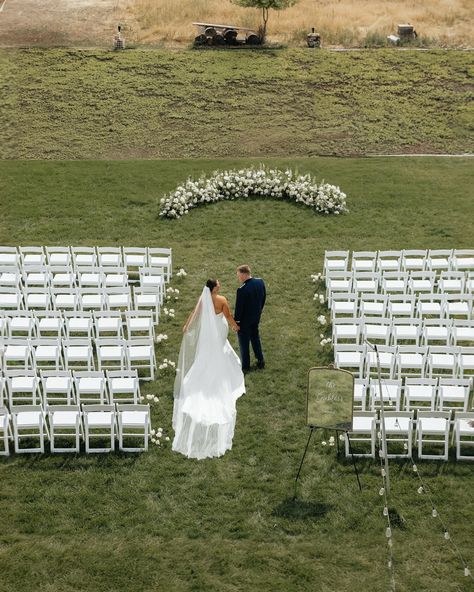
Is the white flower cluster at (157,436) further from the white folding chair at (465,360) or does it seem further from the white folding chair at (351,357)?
the white folding chair at (465,360)

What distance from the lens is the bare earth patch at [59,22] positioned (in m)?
36.3

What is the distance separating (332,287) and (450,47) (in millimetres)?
20224

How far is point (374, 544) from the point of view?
41.9ft

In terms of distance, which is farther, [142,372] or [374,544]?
[142,372]

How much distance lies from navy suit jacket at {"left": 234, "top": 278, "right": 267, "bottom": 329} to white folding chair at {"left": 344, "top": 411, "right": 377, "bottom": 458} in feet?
9.60

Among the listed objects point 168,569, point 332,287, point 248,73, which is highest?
point 248,73

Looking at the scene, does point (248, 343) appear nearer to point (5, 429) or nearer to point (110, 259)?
point (5, 429)

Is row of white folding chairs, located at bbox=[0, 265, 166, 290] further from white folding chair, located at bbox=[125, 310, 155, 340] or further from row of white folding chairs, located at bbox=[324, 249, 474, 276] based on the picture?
row of white folding chairs, located at bbox=[324, 249, 474, 276]

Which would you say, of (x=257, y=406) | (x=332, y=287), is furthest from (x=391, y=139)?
(x=257, y=406)

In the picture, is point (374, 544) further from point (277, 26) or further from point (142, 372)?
point (277, 26)

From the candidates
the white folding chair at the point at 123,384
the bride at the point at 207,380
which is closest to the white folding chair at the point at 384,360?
the bride at the point at 207,380

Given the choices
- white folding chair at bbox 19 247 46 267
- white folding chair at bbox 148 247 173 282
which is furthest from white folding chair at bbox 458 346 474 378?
white folding chair at bbox 19 247 46 267

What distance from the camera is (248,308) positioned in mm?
16641

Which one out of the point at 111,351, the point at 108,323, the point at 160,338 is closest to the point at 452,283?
the point at 160,338
